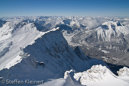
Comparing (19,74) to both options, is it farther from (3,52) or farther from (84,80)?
(3,52)

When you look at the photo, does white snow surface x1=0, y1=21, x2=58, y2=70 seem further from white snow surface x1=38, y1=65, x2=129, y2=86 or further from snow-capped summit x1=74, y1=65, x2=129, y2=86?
snow-capped summit x1=74, y1=65, x2=129, y2=86

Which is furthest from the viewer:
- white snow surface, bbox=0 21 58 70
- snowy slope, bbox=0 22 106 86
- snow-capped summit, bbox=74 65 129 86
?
white snow surface, bbox=0 21 58 70

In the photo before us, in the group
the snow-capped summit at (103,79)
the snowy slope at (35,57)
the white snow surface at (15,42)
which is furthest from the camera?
the white snow surface at (15,42)

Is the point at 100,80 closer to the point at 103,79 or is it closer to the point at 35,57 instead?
the point at 103,79

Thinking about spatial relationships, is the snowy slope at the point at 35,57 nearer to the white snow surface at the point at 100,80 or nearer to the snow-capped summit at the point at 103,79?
the white snow surface at the point at 100,80

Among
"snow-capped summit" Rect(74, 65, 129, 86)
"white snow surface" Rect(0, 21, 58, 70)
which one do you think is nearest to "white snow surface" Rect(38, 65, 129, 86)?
"snow-capped summit" Rect(74, 65, 129, 86)

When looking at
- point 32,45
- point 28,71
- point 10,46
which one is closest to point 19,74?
point 28,71

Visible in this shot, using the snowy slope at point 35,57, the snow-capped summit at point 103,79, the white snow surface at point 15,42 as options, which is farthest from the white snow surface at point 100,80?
the white snow surface at point 15,42

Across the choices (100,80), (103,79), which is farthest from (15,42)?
(103,79)

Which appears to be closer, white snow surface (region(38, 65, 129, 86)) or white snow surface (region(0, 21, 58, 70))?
white snow surface (region(38, 65, 129, 86))

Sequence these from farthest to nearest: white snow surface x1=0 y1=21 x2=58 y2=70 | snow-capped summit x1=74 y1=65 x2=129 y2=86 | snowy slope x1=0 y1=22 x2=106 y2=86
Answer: white snow surface x1=0 y1=21 x2=58 y2=70
snowy slope x1=0 y1=22 x2=106 y2=86
snow-capped summit x1=74 y1=65 x2=129 y2=86

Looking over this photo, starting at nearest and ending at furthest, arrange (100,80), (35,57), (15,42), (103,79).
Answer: (103,79), (100,80), (35,57), (15,42)
